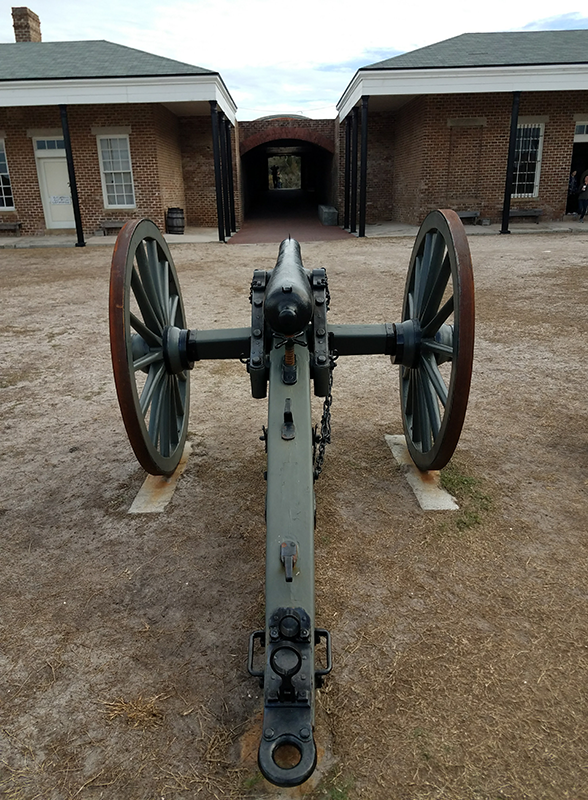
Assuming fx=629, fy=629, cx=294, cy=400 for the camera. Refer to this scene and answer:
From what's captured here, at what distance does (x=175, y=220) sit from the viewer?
17.3 meters

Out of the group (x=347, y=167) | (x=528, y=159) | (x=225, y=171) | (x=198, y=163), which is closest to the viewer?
(x=528, y=159)

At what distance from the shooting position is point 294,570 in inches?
76.9

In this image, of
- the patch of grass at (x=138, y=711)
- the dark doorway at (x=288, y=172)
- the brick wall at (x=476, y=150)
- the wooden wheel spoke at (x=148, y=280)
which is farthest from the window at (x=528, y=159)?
the dark doorway at (x=288, y=172)

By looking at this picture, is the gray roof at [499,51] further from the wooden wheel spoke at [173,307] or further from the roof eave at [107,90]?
the wooden wheel spoke at [173,307]

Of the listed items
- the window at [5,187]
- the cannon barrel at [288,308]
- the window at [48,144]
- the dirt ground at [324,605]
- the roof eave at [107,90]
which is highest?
the roof eave at [107,90]

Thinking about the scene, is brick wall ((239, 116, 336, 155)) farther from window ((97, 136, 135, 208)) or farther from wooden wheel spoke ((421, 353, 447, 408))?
wooden wheel spoke ((421, 353, 447, 408))

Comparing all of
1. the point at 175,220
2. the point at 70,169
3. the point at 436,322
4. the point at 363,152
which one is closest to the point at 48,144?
the point at 70,169

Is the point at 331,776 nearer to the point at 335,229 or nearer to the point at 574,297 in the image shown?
the point at 574,297

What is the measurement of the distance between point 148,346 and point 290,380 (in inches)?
39.1

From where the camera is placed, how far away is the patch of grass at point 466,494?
3174 millimetres

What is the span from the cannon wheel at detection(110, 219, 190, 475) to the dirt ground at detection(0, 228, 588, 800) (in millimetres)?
340

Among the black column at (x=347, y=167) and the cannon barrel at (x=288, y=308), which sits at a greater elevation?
the black column at (x=347, y=167)

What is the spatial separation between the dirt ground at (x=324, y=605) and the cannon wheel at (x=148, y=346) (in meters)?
0.34

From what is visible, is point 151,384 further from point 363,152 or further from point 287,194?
point 287,194
